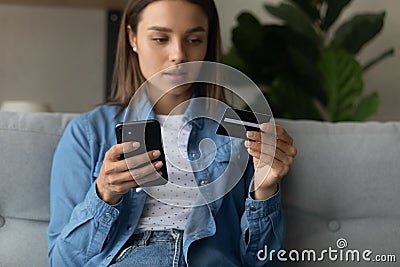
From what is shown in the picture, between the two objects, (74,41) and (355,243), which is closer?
(355,243)

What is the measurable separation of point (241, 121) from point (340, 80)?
0.93 metres

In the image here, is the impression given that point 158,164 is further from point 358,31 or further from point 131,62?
point 358,31

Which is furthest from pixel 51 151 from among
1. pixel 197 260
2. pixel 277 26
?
pixel 277 26

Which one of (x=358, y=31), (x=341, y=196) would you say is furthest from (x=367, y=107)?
(x=341, y=196)

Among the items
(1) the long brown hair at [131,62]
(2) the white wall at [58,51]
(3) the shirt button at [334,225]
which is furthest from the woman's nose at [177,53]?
(2) the white wall at [58,51]

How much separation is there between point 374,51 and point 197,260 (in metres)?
1.33

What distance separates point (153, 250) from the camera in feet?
3.02

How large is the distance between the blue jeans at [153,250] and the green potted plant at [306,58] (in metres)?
0.92

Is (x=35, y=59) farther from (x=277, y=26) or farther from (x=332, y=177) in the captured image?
(x=332, y=177)

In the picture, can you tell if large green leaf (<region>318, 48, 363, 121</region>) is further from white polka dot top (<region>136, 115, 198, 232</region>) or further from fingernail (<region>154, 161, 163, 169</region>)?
fingernail (<region>154, 161, 163, 169</region>)

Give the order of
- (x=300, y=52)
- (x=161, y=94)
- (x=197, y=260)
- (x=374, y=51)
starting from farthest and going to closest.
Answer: (x=374, y=51), (x=300, y=52), (x=161, y=94), (x=197, y=260)

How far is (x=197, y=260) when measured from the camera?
0.94m

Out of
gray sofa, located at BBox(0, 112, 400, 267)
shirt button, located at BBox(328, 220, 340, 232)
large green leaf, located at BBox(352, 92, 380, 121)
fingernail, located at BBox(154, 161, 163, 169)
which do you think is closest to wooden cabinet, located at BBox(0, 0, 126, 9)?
large green leaf, located at BBox(352, 92, 380, 121)

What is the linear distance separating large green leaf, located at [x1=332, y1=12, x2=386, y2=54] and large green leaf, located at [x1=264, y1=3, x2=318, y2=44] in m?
0.08
